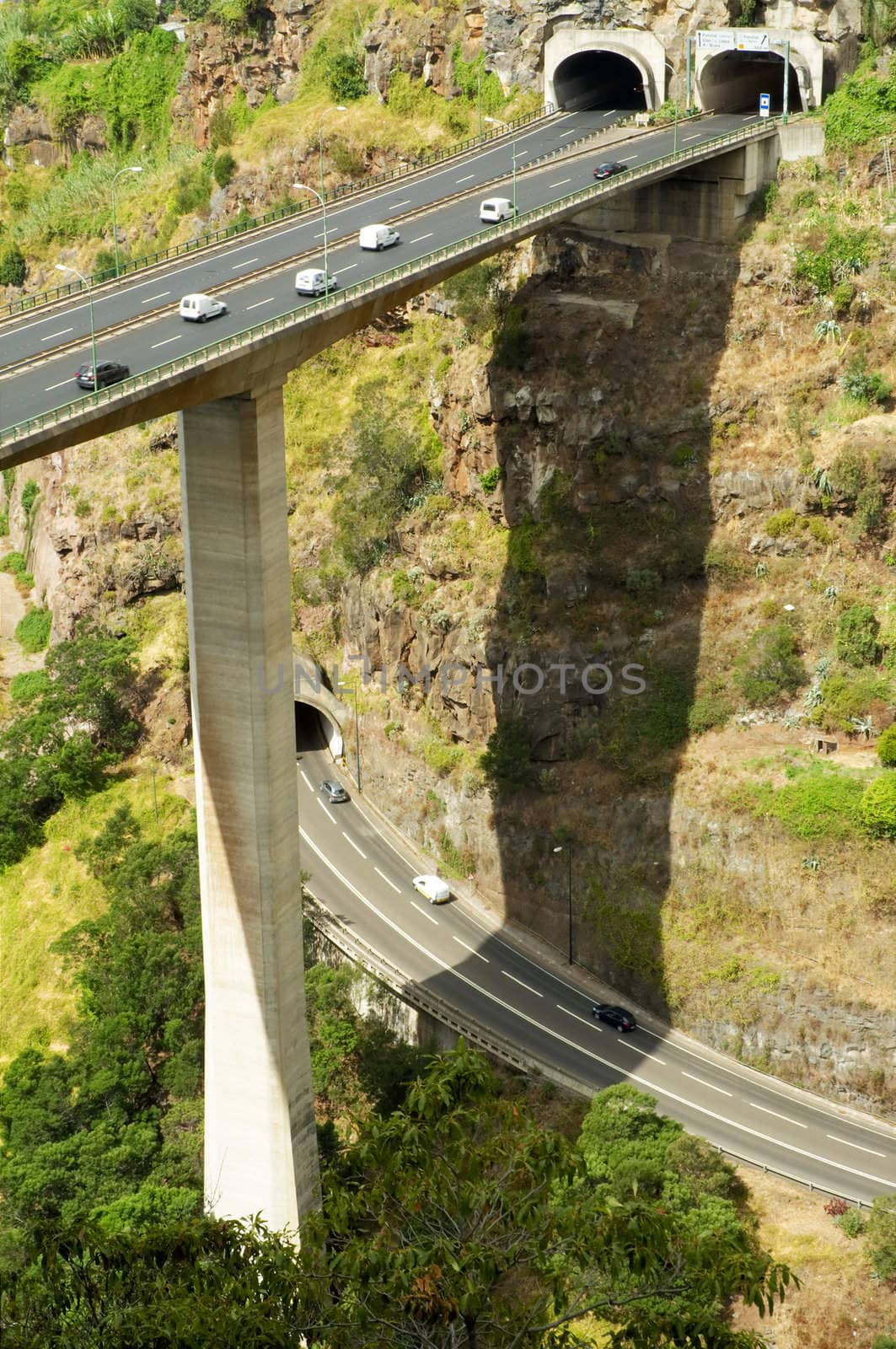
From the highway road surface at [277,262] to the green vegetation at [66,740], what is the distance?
35107mm

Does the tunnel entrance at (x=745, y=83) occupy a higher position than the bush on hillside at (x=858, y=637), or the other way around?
the tunnel entrance at (x=745, y=83)

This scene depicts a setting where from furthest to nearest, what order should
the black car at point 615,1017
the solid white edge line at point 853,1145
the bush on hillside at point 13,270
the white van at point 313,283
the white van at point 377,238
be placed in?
the bush on hillside at point 13,270 → the black car at point 615,1017 → the white van at point 377,238 → the solid white edge line at point 853,1145 → the white van at point 313,283

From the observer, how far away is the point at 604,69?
120m

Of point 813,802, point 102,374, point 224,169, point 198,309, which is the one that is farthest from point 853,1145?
point 224,169

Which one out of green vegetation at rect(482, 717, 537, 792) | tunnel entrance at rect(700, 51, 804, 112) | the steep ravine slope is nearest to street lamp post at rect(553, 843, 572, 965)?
the steep ravine slope

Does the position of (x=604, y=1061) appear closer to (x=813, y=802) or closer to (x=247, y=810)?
(x=813, y=802)

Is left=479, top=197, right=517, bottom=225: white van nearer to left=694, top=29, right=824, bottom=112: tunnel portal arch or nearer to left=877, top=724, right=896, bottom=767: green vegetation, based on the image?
left=694, top=29, right=824, bottom=112: tunnel portal arch

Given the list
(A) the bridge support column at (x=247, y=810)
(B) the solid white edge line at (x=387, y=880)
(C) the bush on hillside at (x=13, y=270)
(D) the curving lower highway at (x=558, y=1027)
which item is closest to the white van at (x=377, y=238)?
(A) the bridge support column at (x=247, y=810)

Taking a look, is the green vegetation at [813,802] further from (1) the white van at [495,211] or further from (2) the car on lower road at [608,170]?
(2) the car on lower road at [608,170]

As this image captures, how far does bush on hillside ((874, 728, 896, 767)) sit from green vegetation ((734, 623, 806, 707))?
7.00 m

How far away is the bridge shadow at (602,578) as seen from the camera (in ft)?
308

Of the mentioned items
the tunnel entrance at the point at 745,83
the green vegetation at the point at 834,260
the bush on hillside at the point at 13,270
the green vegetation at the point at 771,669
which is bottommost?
the green vegetation at the point at 771,669

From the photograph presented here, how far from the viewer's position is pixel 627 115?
113062mm

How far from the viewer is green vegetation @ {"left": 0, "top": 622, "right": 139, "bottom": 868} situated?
4397 inches
